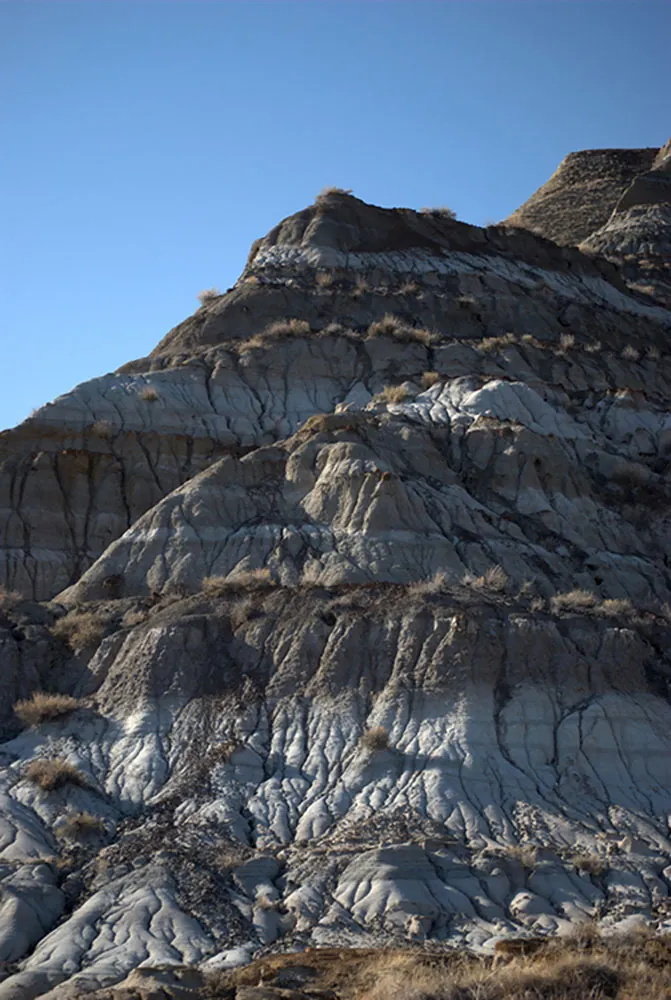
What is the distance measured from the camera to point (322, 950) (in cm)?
2128

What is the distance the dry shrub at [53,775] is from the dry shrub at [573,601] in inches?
467

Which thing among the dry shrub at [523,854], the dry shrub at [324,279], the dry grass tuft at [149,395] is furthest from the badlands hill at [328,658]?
the dry shrub at [324,279]

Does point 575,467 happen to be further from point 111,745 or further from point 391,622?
point 111,745

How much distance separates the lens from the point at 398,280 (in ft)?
175

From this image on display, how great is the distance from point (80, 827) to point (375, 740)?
6.36 m

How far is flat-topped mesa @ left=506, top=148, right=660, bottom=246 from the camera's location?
75.2 metres

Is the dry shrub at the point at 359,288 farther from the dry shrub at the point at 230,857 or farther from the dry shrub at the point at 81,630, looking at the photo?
the dry shrub at the point at 230,857

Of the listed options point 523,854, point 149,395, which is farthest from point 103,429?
point 523,854

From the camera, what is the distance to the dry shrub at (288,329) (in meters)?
47.1

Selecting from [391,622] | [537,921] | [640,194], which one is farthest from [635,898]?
[640,194]

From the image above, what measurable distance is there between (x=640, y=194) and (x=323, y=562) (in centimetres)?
4571

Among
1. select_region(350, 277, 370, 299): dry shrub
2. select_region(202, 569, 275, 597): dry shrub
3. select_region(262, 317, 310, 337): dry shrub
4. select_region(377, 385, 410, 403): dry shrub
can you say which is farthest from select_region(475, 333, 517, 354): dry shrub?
select_region(202, 569, 275, 597): dry shrub

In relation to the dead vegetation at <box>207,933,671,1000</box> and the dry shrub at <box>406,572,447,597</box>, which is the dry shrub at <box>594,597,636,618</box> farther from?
the dead vegetation at <box>207,933,671,1000</box>

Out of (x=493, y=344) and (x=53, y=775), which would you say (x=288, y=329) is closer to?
(x=493, y=344)
